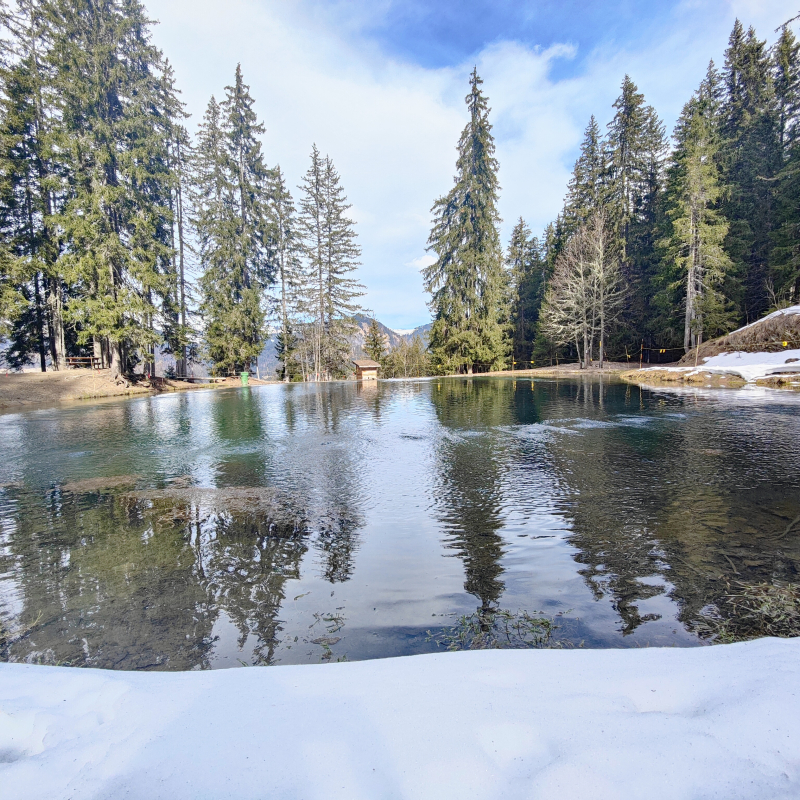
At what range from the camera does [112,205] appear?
2258 cm

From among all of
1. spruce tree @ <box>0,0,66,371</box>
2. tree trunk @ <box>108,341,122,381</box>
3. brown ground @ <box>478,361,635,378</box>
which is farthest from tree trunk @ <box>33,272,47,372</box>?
brown ground @ <box>478,361,635,378</box>

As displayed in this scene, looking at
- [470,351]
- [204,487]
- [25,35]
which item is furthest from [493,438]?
[25,35]

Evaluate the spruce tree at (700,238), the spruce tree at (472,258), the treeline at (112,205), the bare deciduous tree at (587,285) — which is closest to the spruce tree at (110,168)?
the treeline at (112,205)

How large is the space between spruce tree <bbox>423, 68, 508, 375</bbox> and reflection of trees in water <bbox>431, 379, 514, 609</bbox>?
23.0m

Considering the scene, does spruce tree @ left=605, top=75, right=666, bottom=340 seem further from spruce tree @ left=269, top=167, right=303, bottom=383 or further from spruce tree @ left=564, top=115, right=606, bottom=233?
spruce tree @ left=269, top=167, right=303, bottom=383

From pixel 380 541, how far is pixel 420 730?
2850mm

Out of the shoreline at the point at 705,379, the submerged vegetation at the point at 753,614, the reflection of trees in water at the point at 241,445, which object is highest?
the shoreline at the point at 705,379

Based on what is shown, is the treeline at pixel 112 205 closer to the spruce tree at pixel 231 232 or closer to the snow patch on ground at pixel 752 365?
the spruce tree at pixel 231 232

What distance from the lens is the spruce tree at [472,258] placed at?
3216 cm

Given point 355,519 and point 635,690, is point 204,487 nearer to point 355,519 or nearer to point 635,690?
point 355,519

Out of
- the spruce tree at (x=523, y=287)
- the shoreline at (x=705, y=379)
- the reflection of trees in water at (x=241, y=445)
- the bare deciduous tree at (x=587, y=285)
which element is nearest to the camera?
the reflection of trees in water at (x=241, y=445)

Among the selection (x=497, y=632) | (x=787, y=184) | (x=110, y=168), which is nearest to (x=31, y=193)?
(x=110, y=168)

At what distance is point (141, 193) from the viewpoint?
78.1ft

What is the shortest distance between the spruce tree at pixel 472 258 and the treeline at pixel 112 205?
49.3 ft
